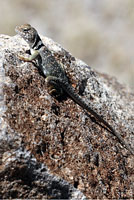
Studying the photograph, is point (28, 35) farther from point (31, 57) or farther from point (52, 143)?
point (52, 143)

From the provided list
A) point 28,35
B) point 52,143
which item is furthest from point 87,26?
point 52,143

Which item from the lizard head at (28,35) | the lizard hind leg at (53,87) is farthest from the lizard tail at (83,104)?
the lizard head at (28,35)

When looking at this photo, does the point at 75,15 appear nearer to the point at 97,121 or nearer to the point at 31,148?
the point at 97,121

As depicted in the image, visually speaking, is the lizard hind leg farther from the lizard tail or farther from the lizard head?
the lizard head

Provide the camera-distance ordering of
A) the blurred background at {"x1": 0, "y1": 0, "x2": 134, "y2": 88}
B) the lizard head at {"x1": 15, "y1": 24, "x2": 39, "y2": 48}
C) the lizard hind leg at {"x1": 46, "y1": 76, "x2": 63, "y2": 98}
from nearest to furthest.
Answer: the lizard hind leg at {"x1": 46, "y1": 76, "x2": 63, "y2": 98} → the lizard head at {"x1": 15, "y1": 24, "x2": 39, "y2": 48} → the blurred background at {"x1": 0, "y1": 0, "x2": 134, "y2": 88}

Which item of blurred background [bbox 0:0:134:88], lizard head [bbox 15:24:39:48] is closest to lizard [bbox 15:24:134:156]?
lizard head [bbox 15:24:39:48]

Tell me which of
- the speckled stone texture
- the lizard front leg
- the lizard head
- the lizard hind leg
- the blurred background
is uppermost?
the blurred background
